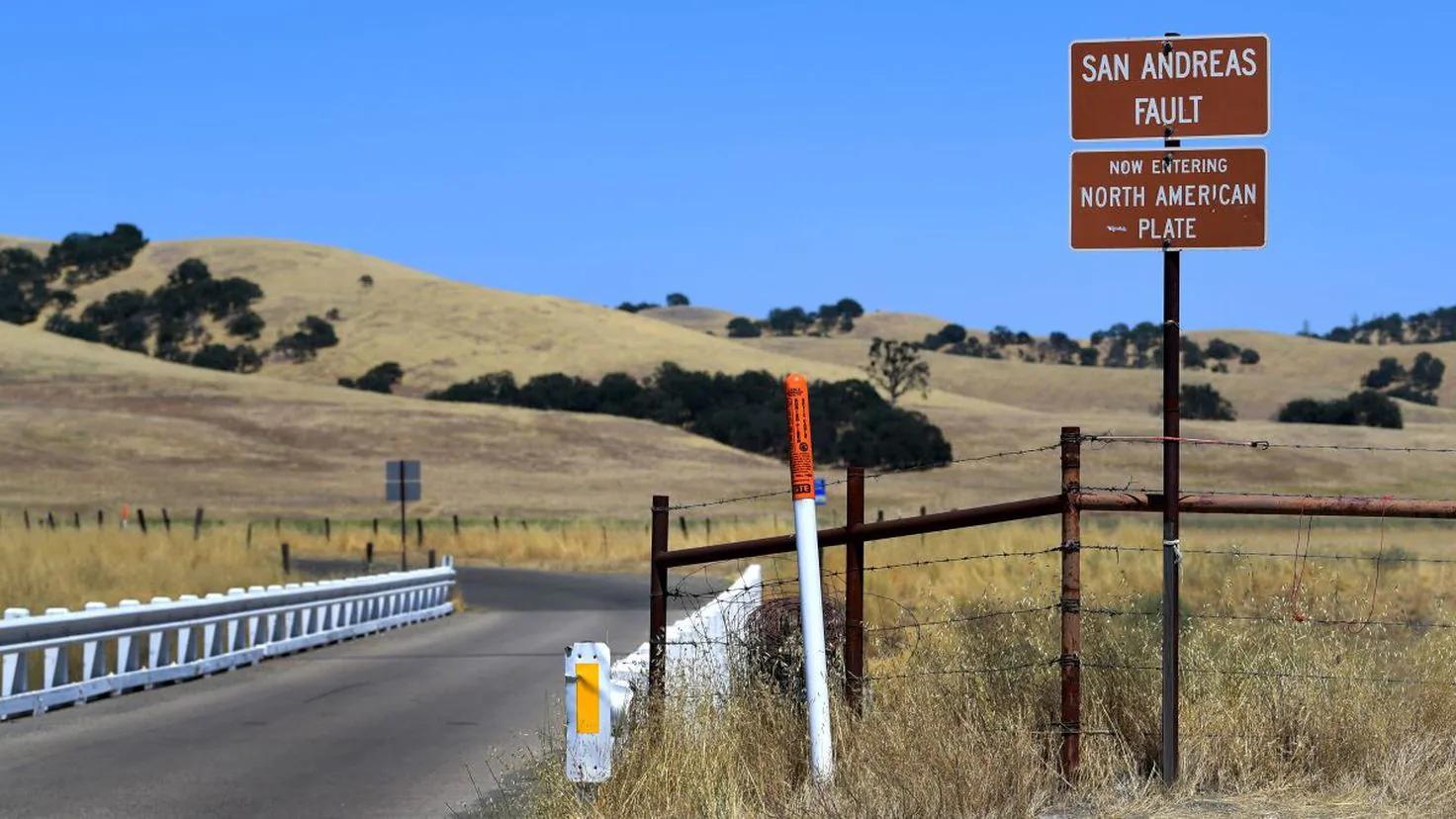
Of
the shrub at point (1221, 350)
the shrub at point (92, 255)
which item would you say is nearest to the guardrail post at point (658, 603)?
the shrub at point (92, 255)

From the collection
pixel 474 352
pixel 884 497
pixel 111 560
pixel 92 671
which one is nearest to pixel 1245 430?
pixel 884 497

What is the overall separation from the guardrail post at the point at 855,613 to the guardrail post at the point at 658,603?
3.18 feet

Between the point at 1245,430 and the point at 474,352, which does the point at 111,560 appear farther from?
the point at 474,352

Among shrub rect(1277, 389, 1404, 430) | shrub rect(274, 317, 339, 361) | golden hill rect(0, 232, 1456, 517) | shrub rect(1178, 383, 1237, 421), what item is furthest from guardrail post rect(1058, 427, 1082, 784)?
shrub rect(274, 317, 339, 361)

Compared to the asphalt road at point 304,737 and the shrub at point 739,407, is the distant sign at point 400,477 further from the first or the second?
the shrub at point 739,407

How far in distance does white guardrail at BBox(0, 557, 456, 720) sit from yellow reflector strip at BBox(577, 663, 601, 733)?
8.74 m

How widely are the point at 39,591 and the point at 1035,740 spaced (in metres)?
20.3

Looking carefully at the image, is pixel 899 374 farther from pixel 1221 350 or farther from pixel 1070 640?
pixel 1070 640

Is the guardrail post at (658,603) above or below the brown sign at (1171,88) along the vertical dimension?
below

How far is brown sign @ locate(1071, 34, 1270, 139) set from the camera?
9.20m

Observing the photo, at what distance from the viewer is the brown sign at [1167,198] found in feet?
30.1

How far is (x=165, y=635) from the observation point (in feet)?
63.8

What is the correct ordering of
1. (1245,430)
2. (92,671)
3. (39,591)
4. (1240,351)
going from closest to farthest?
(92,671)
(39,591)
(1245,430)
(1240,351)

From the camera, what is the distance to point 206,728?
50.6ft
